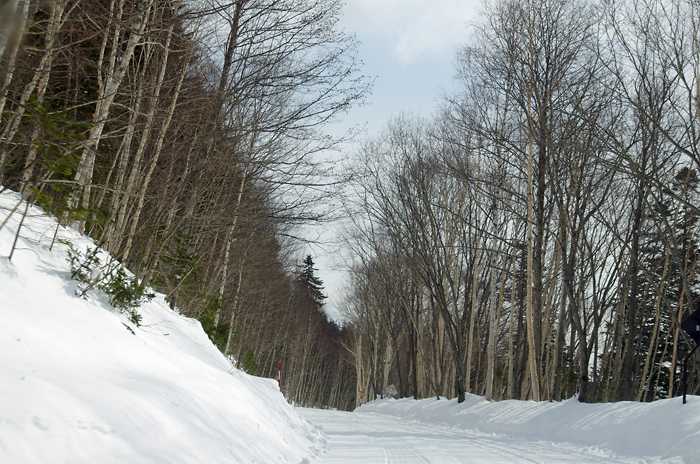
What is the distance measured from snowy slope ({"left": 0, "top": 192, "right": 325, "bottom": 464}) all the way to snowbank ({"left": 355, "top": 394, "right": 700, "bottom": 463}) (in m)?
4.49

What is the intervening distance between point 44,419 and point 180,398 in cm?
163

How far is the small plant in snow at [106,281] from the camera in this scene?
5125 millimetres

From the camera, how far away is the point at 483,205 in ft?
55.1

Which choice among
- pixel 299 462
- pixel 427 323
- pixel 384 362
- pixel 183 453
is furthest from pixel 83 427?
pixel 384 362

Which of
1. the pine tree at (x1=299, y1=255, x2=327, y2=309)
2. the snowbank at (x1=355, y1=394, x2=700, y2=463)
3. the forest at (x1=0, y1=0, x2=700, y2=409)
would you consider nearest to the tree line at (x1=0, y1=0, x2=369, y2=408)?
the forest at (x1=0, y1=0, x2=700, y2=409)

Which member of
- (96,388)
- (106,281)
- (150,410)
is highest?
(106,281)

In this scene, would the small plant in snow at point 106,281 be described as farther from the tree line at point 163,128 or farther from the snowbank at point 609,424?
the snowbank at point 609,424

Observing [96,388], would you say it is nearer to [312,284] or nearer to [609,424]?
[609,424]

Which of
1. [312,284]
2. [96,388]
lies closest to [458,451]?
[96,388]

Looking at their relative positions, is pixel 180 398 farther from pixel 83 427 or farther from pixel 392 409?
pixel 392 409

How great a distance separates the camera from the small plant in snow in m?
5.12

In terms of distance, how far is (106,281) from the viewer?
575 cm

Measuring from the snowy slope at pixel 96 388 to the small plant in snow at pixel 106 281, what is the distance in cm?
12

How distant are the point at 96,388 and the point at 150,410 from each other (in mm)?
430
